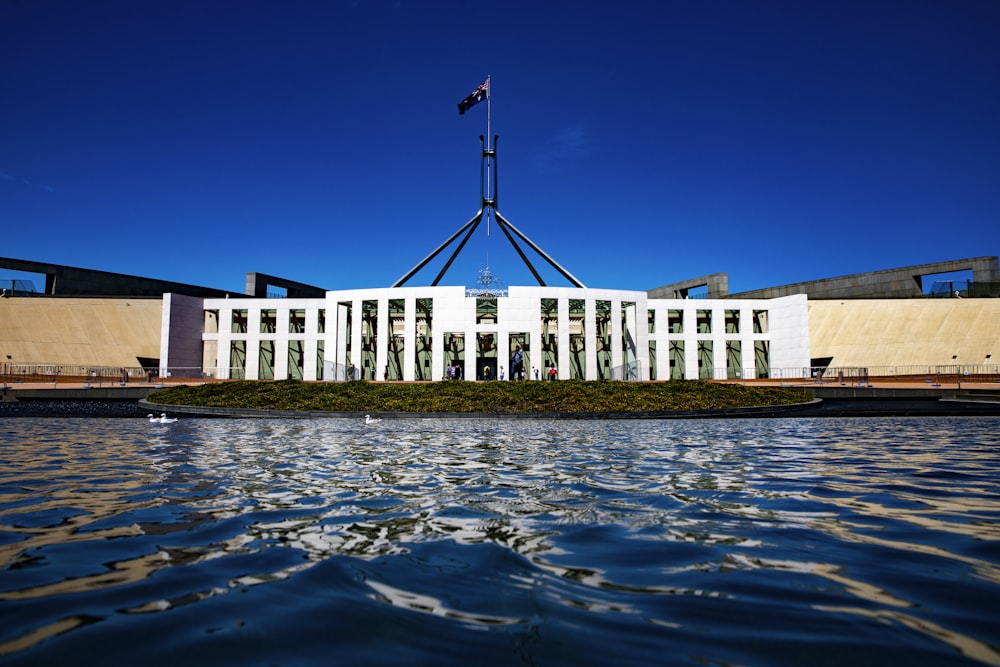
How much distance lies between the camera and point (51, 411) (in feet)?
68.8

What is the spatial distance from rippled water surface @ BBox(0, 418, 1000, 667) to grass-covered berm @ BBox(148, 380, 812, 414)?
1323 cm

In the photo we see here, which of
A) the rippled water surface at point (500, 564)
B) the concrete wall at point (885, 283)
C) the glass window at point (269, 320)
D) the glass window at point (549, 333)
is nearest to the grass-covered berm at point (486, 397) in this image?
the rippled water surface at point (500, 564)

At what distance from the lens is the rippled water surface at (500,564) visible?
7.55ft

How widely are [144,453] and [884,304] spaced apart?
51.0m

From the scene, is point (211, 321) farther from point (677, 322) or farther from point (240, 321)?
point (677, 322)

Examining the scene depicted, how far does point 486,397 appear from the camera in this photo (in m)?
22.5

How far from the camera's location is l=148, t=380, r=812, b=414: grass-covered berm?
2109 centimetres

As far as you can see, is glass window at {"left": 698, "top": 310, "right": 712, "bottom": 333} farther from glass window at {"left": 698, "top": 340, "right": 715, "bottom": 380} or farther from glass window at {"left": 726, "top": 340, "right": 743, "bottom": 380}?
glass window at {"left": 726, "top": 340, "right": 743, "bottom": 380}

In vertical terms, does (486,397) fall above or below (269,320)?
below

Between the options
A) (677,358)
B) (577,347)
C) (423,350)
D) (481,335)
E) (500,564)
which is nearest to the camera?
(500,564)

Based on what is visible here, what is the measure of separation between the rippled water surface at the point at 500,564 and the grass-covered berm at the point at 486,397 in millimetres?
13231

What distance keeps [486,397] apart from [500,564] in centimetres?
1913

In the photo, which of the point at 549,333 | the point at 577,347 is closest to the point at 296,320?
the point at 549,333

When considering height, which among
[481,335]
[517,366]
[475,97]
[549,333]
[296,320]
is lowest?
[517,366]
